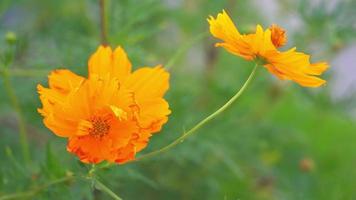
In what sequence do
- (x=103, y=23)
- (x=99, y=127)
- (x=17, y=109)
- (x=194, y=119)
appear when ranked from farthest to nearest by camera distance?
(x=194, y=119)
(x=103, y=23)
(x=17, y=109)
(x=99, y=127)

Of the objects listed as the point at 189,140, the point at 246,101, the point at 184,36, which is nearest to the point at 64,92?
the point at 189,140

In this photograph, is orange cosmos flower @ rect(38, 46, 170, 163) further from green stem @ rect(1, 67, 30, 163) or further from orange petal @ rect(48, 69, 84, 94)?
green stem @ rect(1, 67, 30, 163)

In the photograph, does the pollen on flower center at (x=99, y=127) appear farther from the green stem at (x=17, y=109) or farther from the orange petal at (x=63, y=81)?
the green stem at (x=17, y=109)

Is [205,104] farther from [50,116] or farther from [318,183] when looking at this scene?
[50,116]

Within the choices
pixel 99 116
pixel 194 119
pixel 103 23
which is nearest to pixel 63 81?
pixel 99 116

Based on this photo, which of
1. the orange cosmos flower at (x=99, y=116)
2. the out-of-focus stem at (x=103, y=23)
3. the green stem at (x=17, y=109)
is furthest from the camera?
the out-of-focus stem at (x=103, y=23)

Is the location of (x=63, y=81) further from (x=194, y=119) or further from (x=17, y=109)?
(x=194, y=119)

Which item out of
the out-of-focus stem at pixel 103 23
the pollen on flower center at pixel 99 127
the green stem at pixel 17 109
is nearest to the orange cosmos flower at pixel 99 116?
the pollen on flower center at pixel 99 127
